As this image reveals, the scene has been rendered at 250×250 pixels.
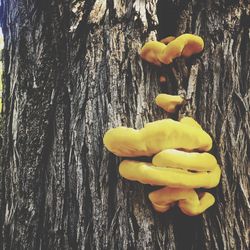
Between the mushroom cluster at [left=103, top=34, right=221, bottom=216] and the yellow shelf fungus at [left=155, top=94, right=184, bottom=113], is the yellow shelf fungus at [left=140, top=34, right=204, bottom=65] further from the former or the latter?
the mushroom cluster at [left=103, top=34, right=221, bottom=216]

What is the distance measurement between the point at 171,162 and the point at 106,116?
51 centimetres

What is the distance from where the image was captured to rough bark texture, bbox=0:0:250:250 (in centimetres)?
176

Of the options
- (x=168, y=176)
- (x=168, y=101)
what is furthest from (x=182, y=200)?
(x=168, y=101)

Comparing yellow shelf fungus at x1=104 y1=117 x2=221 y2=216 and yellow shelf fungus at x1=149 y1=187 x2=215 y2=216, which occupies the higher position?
yellow shelf fungus at x1=104 y1=117 x2=221 y2=216

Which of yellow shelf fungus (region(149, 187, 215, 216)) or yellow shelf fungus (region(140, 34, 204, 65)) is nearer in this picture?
yellow shelf fungus (region(149, 187, 215, 216))

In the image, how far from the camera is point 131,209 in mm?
1752

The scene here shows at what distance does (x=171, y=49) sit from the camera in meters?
1.92

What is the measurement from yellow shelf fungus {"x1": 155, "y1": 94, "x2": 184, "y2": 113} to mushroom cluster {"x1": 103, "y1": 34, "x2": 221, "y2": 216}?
0.13m

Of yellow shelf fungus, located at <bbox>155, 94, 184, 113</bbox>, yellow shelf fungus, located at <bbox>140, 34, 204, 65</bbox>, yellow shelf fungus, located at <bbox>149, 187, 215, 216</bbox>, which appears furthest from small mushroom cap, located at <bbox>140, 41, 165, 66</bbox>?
yellow shelf fungus, located at <bbox>149, 187, 215, 216</bbox>

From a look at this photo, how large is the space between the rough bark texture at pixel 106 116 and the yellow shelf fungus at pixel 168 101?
53 mm

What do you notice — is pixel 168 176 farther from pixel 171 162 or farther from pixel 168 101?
pixel 168 101

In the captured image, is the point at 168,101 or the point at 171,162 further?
the point at 168,101

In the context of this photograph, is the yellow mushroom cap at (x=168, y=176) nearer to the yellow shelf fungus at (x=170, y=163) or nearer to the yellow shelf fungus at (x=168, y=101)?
the yellow shelf fungus at (x=170, y=163)

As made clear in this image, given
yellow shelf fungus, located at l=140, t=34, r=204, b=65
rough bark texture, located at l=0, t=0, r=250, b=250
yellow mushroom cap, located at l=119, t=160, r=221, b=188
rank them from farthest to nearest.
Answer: yellow shelf fungus, located at l=140, t=34, r=204, b=65
rough bark texture, located at l=0, t=0, r=250, b=250
yellow mushroom cap, located at l=119, t=160, r=221, b=188
